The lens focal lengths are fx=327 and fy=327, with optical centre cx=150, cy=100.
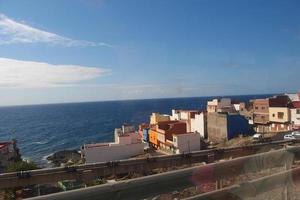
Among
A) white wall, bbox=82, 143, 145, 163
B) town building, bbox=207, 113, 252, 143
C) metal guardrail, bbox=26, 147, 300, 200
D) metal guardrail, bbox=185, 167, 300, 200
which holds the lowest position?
white wall, bbox=82, 143, 145, 163

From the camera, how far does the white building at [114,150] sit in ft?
159

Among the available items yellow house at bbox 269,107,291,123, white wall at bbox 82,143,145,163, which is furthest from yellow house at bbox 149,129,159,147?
yellow house at bbox 269,107,291,123

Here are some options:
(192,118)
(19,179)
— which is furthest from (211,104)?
(19,179)

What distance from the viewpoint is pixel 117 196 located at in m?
2.44

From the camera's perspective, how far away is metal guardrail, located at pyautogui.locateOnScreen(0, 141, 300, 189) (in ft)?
25.1

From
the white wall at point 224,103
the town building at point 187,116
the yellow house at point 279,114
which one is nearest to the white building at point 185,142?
the town building at point 187,116

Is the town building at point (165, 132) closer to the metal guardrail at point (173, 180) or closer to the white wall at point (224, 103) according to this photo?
the white wall at point (224, 103)

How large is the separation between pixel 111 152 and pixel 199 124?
20.4m

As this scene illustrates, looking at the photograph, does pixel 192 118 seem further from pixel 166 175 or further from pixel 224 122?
pixel 166 175

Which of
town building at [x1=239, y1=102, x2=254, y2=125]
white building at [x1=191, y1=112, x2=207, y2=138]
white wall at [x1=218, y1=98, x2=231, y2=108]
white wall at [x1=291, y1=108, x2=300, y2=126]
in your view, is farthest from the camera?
white wall at [x1=218, y1=98, x2=231, y2=108]

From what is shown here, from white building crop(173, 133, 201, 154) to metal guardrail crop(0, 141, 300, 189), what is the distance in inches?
1613

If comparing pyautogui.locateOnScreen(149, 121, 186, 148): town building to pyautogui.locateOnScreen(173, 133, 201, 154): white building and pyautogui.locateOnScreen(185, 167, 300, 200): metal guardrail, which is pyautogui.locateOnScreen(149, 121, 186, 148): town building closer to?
pyautogui.locateOnScreen(173, 133, 201, 154): white building

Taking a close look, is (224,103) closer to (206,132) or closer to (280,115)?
(206,132)

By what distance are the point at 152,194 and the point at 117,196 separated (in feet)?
1.04
